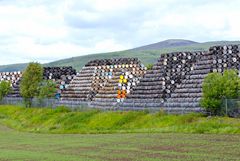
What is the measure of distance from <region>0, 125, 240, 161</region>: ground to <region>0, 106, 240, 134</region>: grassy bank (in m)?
3.60

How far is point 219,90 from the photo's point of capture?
58625 millimetres

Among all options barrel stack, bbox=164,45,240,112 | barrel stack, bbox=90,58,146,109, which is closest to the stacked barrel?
barrel stack, bbox=90,58,146,109

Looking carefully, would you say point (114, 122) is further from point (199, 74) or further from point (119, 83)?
point (119, 83)

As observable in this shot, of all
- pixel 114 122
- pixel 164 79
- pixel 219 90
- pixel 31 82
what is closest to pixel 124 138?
pixel 219 90

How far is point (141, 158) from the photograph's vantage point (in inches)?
1345

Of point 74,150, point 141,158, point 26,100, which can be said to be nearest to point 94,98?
point 26,100

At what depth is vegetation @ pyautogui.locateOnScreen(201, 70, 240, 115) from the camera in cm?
5794

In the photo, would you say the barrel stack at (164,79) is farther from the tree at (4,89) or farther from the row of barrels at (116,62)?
the tree at (4,89)

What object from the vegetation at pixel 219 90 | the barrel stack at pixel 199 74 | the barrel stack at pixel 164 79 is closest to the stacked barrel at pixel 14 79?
the barrel stack at pixel 164 79

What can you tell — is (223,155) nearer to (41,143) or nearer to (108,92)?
(41,143)

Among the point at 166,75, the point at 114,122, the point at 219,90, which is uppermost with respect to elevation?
the point at 166,75

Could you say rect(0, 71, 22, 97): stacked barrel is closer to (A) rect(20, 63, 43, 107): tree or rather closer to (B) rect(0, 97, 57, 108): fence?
(B) rect(0, 97, 57, 108): fence

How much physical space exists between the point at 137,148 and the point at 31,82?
6625 cm

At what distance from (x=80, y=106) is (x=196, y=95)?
22.5 meters
